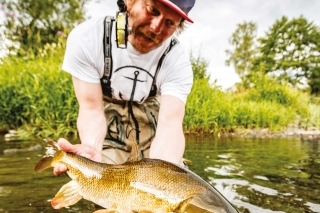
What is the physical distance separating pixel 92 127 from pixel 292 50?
37152 mm

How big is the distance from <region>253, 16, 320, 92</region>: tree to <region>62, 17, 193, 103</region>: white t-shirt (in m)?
34.4

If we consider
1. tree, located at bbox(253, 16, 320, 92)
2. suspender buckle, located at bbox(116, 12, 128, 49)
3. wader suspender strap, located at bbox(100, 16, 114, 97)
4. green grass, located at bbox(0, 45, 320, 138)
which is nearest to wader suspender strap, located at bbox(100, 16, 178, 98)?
wader suspender strap, located at bbox(100, 16, 114, 97)

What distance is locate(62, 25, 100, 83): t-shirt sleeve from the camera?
9.27 feet

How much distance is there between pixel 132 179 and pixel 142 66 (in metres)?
1.19

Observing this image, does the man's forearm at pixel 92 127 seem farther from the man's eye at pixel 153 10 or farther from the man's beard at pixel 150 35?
the man's eye at pixel 153 10

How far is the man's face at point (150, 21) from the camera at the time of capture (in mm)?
2500

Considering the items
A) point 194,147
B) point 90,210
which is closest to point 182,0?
point 90,210

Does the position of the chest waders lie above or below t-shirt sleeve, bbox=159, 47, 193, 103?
below

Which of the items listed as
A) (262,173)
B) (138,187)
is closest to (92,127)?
(138,187)

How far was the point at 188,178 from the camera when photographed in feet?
5.92

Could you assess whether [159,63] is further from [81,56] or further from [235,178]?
[235,178]

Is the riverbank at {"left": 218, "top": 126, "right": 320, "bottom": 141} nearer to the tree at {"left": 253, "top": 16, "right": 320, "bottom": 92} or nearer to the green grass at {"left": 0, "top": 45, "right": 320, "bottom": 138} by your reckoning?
the green grass at {"left": 0, "top": 45, "right": 320, "bottom": 138}

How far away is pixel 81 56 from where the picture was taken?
285cm

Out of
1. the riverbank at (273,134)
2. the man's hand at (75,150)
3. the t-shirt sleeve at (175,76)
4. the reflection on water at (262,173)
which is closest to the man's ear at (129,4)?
the t-shirt sleeve at (175,76)
